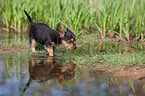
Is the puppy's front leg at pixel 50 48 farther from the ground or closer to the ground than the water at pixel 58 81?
farther from the ground

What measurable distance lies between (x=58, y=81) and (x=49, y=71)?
2.31 feet

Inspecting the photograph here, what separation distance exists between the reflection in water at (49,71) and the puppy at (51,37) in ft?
1.67

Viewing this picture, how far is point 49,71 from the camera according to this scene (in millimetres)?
4984

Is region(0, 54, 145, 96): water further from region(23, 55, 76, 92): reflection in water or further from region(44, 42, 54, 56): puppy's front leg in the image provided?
region(44, 42, 54, 56): puppy's front leg

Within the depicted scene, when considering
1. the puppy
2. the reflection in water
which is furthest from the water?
the puppy

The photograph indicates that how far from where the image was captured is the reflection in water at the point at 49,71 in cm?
451

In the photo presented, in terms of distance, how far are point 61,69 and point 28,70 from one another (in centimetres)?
63

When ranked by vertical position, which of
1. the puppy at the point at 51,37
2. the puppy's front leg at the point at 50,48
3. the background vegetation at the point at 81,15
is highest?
the background vegetation at the point at 81,15

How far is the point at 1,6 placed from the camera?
10.8m

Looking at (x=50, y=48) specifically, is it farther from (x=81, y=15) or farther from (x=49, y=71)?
(x=81, y=15)

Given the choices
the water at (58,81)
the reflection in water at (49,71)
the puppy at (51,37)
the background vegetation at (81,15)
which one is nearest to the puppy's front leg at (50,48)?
the puppy at (51,37)

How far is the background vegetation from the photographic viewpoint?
8250mm

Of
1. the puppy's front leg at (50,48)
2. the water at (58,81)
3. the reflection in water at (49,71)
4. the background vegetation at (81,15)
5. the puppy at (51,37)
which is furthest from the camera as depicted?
the background vegetation at (81,15)

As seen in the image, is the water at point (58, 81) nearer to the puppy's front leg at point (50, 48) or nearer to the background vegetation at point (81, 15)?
the puppy's front leg at point (50, 48)
